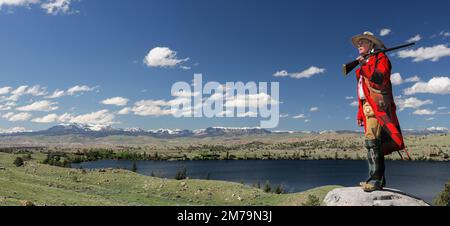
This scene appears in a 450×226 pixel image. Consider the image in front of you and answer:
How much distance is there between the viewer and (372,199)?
51.0 ft

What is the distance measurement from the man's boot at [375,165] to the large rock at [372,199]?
0.89ft

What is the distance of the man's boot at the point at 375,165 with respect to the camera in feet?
50.6

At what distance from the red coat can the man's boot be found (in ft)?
1.01

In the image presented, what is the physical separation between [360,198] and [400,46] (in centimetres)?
629

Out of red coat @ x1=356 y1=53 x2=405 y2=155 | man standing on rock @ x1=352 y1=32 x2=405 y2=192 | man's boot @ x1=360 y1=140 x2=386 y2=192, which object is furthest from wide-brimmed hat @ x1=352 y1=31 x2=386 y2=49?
man's boot @ x1=360 y1=140 x2=386 y2=192

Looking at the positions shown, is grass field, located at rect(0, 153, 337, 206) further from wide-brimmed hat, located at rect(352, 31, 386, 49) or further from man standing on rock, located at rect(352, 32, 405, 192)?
wide-brimmed hat, located at rect(352, 31, 386, 49)

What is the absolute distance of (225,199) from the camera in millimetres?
38562

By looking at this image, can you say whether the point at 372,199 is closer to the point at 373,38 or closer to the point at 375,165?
the point at 375,165

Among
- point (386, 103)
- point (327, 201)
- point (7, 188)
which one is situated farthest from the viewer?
point (7, 188)

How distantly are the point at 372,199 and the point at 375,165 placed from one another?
1360 millimetres

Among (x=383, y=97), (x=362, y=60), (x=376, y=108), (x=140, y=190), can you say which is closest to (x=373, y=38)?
(x=362, y=60)

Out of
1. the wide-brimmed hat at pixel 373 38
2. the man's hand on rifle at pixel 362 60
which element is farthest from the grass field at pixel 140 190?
the wide-brimmed hat at pixel 373 38
